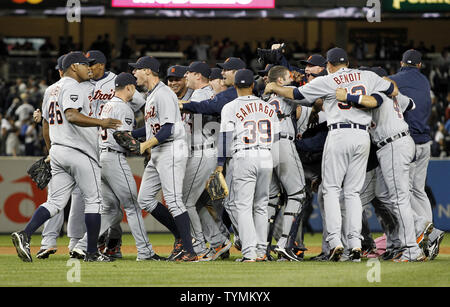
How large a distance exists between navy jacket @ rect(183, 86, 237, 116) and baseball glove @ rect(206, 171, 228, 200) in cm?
75

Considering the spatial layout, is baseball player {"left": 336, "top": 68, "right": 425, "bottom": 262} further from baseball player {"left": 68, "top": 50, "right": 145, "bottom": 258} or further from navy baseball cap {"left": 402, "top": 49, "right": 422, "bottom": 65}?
baseball player {"left": 68, "top": 50, "right": 145, "bottom": 258}

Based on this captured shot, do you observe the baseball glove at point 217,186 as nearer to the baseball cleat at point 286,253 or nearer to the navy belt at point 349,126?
the baseball cleat at point 286,253

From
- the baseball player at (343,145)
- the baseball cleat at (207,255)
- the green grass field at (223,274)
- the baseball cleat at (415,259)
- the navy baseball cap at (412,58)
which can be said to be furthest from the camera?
the navy baseball cap at (412,58)

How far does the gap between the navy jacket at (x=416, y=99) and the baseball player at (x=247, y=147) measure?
1.62m

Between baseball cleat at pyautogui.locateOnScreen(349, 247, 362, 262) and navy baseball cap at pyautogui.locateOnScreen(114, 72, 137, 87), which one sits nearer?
baseball cleat at pyautogui.locateOnScreen(349, 247, 362, 262)

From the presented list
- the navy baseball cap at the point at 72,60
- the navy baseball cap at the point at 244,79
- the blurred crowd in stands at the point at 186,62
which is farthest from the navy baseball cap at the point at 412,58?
the blurred crowd in stands at the point at 186,62

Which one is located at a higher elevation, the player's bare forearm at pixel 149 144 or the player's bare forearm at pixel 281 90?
the player's bare forearm at pixel 281 90

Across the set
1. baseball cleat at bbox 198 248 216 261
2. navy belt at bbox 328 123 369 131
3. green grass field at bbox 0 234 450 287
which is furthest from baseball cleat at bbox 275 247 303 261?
navy belt at bbox 328 123 369 131

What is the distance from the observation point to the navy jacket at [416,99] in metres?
8.71

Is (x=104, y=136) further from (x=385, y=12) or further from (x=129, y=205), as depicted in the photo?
(x=385, y=12)

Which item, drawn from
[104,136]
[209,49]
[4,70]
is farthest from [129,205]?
[209,49]

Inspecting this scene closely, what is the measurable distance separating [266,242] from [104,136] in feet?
6.23

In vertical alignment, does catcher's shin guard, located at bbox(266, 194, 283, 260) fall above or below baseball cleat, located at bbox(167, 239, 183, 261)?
above

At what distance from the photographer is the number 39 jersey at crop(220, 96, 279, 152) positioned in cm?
784
